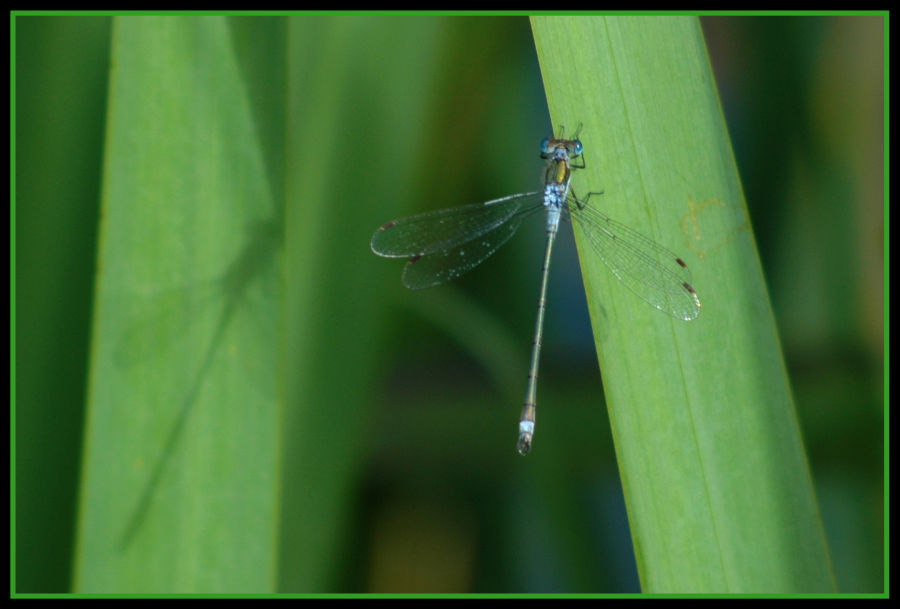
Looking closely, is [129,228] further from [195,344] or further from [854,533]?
[854,533]

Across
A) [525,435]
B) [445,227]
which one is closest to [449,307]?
[445,227]

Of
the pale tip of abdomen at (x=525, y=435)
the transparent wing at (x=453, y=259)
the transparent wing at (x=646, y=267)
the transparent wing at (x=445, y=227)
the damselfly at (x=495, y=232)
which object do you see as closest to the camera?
the transparent wing at (x=646, y=267)

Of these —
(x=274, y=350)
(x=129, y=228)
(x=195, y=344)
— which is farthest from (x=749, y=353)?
(x=129, y=228)

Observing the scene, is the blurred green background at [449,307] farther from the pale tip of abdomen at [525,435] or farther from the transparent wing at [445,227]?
the pale tip of abdomen at [525,435]

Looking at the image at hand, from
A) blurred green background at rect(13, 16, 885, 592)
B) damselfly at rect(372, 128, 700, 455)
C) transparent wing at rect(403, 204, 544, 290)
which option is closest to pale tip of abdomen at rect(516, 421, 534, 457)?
damselfly at rect(372, 128, 700, 455)

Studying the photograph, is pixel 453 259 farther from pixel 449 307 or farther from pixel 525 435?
pixel 525 435

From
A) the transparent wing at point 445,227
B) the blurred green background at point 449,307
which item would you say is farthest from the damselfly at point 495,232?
the blurred green background at point 449,307
